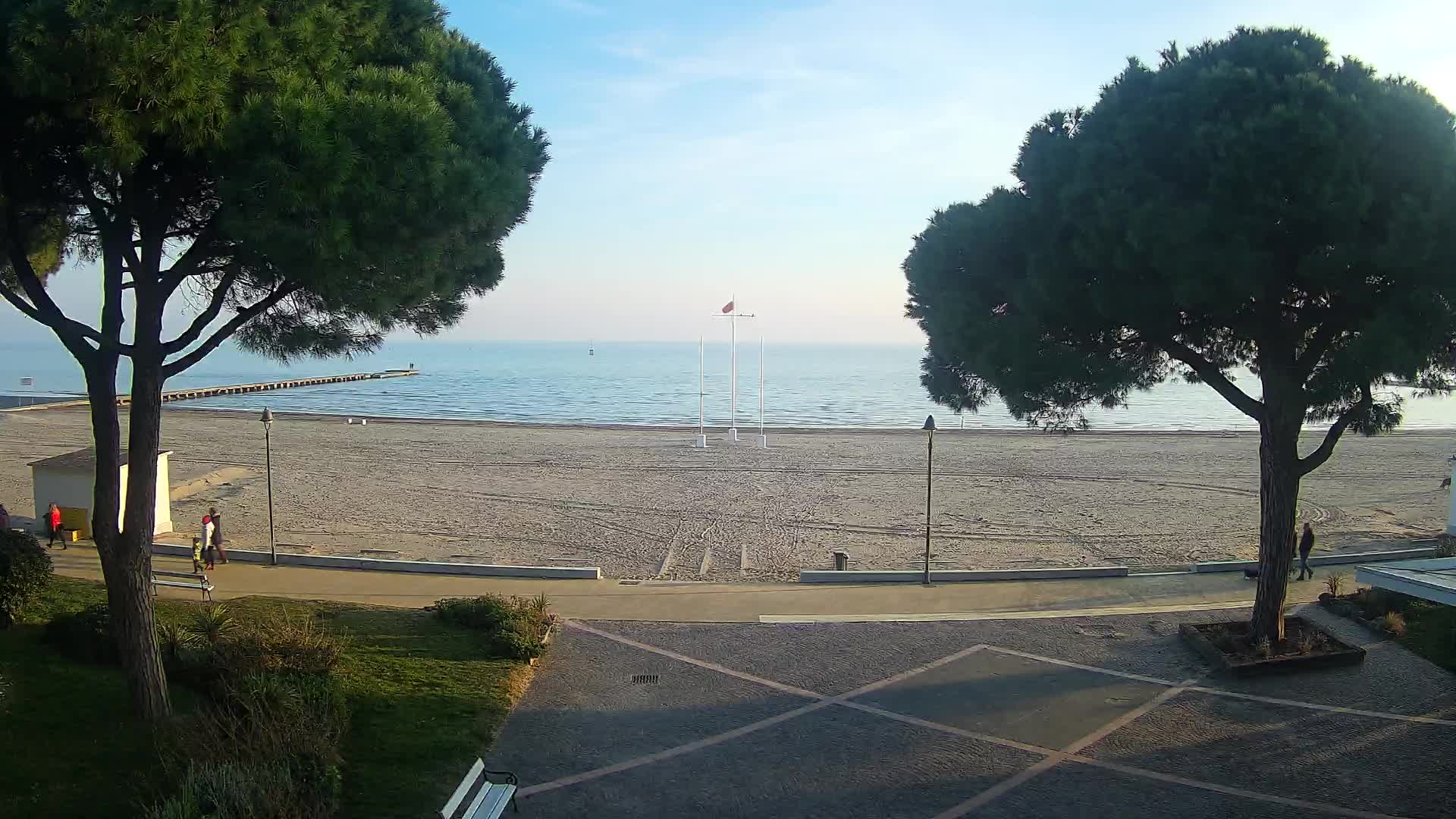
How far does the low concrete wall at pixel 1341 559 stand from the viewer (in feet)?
56.4

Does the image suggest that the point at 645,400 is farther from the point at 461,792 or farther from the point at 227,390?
the point at 461,792

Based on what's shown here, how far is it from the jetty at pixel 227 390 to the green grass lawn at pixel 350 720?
40.1 metres

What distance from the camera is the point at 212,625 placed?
10578mm

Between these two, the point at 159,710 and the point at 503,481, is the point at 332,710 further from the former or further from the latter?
the point at 503,481

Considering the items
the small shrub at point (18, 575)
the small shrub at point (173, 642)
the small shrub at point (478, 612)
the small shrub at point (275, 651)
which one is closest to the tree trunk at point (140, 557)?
the small shrub at point (275, 651)

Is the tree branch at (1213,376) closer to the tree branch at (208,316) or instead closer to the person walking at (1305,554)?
the person walking at (1305,554)

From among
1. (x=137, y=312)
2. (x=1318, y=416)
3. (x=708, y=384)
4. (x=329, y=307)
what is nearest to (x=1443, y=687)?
(x=1318, y=416)

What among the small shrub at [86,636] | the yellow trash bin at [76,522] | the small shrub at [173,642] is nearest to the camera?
the small shrub at [86,636]

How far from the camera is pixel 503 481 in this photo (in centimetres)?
3072

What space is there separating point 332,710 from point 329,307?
3963 millimetres

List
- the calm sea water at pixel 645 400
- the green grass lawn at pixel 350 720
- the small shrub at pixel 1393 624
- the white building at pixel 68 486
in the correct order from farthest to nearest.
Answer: the calm sea water at pixel 645 400 < the white building at pixel 68 486 < the small shrub at pixel 1393 624 < the green grass lawn at pixel 350 720

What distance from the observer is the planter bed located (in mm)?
11375

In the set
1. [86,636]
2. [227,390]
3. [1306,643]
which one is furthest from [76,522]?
[227,390]

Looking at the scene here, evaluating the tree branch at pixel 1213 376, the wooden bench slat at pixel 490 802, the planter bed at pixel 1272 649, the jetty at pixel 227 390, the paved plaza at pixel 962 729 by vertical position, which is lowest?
the paved plaza at pixel 962 729
